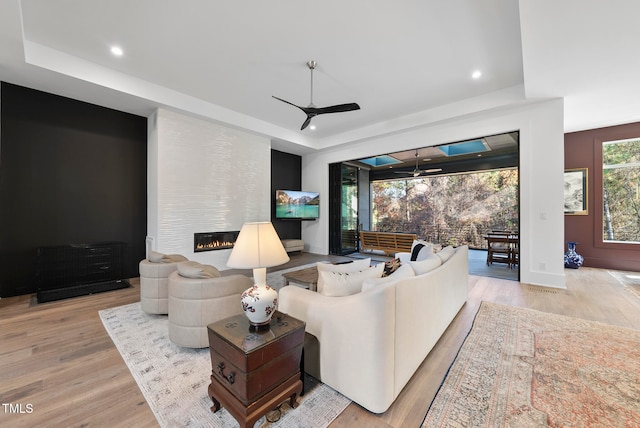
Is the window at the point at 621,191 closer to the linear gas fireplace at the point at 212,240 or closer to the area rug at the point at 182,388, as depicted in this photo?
the area rug at the point at 182,388

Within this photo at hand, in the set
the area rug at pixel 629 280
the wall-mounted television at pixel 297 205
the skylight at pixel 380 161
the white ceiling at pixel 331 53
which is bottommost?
the area rug at pixel 629 280

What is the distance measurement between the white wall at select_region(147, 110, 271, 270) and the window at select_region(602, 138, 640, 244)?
784 cm

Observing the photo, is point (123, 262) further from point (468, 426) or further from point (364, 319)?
point (468, 426)

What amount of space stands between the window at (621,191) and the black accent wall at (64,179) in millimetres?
9922

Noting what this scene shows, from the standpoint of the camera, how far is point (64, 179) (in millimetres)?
4113

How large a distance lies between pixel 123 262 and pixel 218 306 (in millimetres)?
3324

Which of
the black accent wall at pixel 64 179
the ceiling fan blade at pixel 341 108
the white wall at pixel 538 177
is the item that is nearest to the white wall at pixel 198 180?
the black accent wall at pixel 64 179

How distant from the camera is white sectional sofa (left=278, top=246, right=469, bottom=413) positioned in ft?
4.89

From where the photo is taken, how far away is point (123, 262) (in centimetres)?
442

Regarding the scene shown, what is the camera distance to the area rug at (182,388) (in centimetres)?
152

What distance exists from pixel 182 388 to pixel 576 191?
27.2 ft

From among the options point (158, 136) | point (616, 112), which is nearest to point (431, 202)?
point (616, 112)

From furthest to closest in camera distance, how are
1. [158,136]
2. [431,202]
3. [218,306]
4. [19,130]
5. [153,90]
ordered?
[431,202]
[158,136]
[153,90]
[19,130]
[218,306]

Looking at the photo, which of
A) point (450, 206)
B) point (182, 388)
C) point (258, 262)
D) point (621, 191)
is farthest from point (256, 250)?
point (450, 206)
